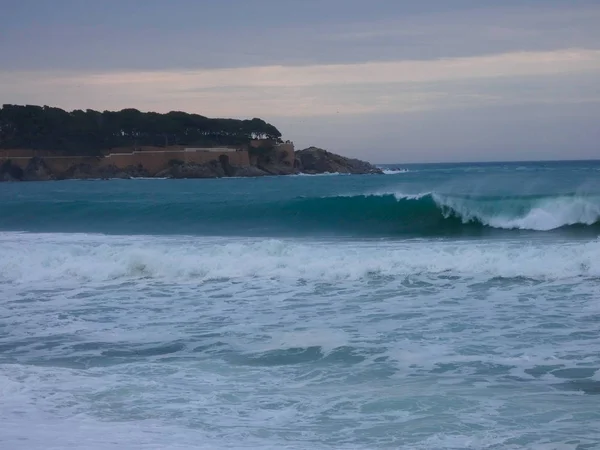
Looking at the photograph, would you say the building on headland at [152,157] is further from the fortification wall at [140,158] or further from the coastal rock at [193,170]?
the coastal rock at [193,170]

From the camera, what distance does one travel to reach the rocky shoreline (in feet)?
227

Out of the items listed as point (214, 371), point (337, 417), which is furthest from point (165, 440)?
point (214, 371)

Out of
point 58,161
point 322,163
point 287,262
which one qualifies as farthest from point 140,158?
point 287,262

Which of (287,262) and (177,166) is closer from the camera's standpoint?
(287,262)

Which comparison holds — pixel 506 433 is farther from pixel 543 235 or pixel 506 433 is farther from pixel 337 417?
pixel 543 235

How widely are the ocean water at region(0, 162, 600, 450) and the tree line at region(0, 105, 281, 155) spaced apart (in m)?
61.5

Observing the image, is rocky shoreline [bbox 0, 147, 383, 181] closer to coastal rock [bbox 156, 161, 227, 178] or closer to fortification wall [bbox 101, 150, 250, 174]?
coastal rock [bbox 156, 161, 227, 178]

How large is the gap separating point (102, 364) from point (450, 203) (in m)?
15.3

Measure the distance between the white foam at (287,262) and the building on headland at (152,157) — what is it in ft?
188

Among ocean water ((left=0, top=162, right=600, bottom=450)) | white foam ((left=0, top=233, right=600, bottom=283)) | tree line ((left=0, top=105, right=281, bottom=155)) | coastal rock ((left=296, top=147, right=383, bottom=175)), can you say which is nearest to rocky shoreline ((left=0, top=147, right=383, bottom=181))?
coastal rock ((left=296, top=147, right=383, bottom=175))

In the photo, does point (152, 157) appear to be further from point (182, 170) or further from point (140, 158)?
point (182, 170)

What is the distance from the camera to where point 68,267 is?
42.0 feet

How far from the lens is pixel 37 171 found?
70.1 meters

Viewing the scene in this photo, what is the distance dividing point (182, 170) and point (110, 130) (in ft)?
38.2
